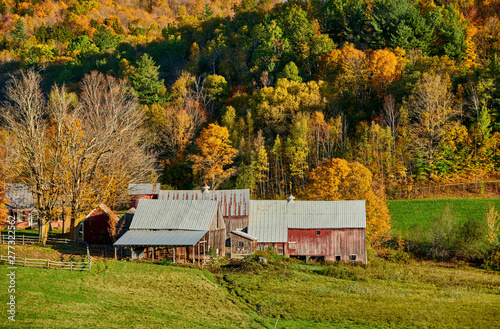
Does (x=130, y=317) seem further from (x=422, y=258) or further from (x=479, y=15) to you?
(x=479, y=15)

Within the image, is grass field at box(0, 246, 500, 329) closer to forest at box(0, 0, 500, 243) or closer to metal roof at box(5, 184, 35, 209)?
forest at box(0, 0, 500, 243)

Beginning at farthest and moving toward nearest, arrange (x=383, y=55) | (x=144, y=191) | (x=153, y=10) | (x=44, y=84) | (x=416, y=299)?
1. (x=153, y=10)
2. (x=44, y=84)
3. (x=383, y=55)
4. (x=144, y=191)
5. (x=416, y=299)

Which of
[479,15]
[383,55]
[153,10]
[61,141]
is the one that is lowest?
[61,141]

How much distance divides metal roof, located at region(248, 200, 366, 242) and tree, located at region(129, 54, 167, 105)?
4485cm

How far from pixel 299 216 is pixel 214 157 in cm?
2330

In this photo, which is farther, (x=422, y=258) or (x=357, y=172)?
(x=357, y=172)

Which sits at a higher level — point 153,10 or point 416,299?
point 153,10

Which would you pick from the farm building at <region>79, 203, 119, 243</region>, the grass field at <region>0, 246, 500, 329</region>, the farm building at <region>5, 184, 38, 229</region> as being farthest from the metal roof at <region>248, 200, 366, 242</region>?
the farm building at <region>5, 184, 38, 229</region>

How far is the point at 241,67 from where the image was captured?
103 metres

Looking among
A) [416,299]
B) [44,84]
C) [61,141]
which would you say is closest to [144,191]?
[61,141]

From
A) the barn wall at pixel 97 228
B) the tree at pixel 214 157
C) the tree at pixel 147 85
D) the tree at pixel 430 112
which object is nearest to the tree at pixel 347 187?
the tree at pixel 430 112

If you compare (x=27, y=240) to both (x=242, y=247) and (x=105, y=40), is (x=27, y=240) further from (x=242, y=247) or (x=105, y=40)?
(x=105, y=40)

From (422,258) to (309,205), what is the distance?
11882mm

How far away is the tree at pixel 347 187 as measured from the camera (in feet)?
176
